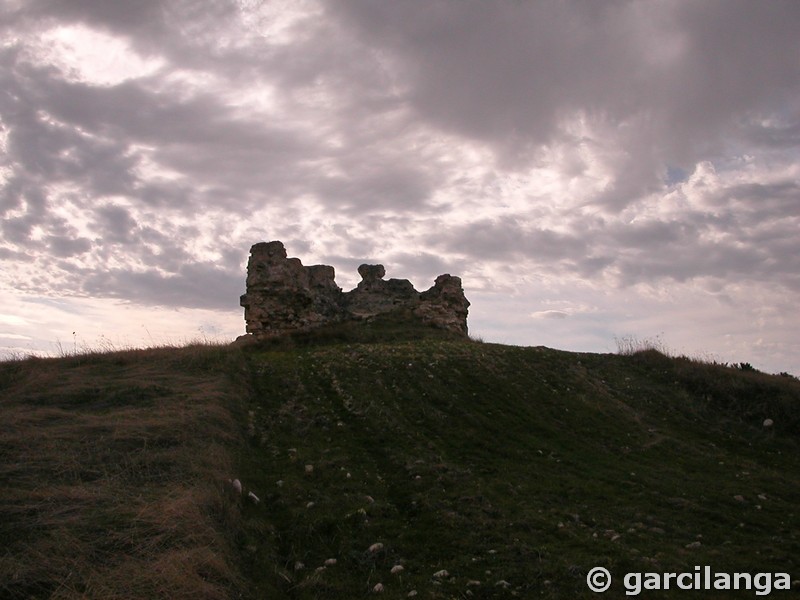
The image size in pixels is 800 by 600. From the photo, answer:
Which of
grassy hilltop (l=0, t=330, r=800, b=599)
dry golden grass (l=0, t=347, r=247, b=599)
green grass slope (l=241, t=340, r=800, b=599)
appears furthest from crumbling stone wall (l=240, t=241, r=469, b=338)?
dry golden grass (l=0, t=347, r=247, b=599)

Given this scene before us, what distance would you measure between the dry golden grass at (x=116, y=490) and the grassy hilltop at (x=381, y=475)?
3 cm

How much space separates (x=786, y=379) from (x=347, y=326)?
15.1 metres

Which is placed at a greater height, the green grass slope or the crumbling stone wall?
the crumbling stone wall

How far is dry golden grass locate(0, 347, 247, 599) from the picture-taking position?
20.4 ft

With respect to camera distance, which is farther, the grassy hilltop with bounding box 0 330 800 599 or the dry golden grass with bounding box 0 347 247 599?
the grassy hilltop with bounding box 0 330 800 599

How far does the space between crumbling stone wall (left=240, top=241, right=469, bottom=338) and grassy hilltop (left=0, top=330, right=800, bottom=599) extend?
6.68 meters

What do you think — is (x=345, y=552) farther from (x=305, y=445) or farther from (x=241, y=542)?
(x=305, y=445)

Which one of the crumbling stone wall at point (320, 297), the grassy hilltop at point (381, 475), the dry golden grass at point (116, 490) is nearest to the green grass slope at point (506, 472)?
the grassy hilltop at point (381, 475)

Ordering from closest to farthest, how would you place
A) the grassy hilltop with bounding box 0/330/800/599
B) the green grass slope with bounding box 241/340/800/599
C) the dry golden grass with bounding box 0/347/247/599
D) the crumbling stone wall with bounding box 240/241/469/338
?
the dry golden grass with bounding box 0/347/247/599 < the grassy hilltop with bounding box 0/330/800/599 < the green grass slope with bounding box 241/340/800/599 < the crumbling stone wall with bounding box 240/241/469/338

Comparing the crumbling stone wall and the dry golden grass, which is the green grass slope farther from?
the crumbling stone wall

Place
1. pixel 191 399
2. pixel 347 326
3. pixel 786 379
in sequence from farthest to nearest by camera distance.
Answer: pixel 347 326 < pixel 786 379 < pixel 191 399

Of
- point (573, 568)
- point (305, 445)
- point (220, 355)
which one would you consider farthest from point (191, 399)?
point (573, 568)

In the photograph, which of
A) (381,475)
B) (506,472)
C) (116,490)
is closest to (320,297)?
(381,475)

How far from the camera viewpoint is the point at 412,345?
21.8 metres
